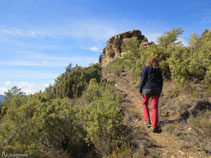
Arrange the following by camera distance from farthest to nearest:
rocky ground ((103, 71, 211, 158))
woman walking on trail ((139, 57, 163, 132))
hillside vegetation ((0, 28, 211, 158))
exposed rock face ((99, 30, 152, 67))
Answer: exposed rock face ((99, 30, 152, 67))
woman walking on trail ((139, 57, 163, 132))
hillside vegetation ((0, 28, 211, 158))
rocky ground ((103, 71, 211, 158))

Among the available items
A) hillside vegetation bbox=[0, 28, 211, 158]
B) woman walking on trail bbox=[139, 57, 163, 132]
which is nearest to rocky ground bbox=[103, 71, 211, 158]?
hillside vegetation bbox=[0, 28, 211, 158]

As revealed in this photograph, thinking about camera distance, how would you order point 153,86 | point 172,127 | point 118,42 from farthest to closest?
point 118,42, point 172,127, point 153,86

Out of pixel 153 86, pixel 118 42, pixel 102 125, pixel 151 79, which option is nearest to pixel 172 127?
pixel 153 86

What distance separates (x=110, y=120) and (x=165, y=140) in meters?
1.59

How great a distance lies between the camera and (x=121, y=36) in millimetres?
36188

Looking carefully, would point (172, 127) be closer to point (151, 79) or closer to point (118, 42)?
point (151, 79)

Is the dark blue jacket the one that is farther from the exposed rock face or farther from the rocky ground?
the exposed rock face

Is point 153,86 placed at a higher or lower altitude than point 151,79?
lower

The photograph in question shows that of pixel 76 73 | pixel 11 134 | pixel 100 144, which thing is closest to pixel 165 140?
pixel 100 144

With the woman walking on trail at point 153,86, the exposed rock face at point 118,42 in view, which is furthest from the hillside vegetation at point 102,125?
the exposed rock face at point 118,42

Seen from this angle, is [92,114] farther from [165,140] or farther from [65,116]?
[165,140]

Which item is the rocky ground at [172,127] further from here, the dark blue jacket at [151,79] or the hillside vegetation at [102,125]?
the dark blue jacket at [151,79]

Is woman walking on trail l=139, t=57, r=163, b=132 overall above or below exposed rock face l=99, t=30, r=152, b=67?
below

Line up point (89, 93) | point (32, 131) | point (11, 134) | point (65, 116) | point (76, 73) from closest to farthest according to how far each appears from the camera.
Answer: point (11, 134), point (32, 131), point (65, 116), point (89, 93), point (76, 73)
